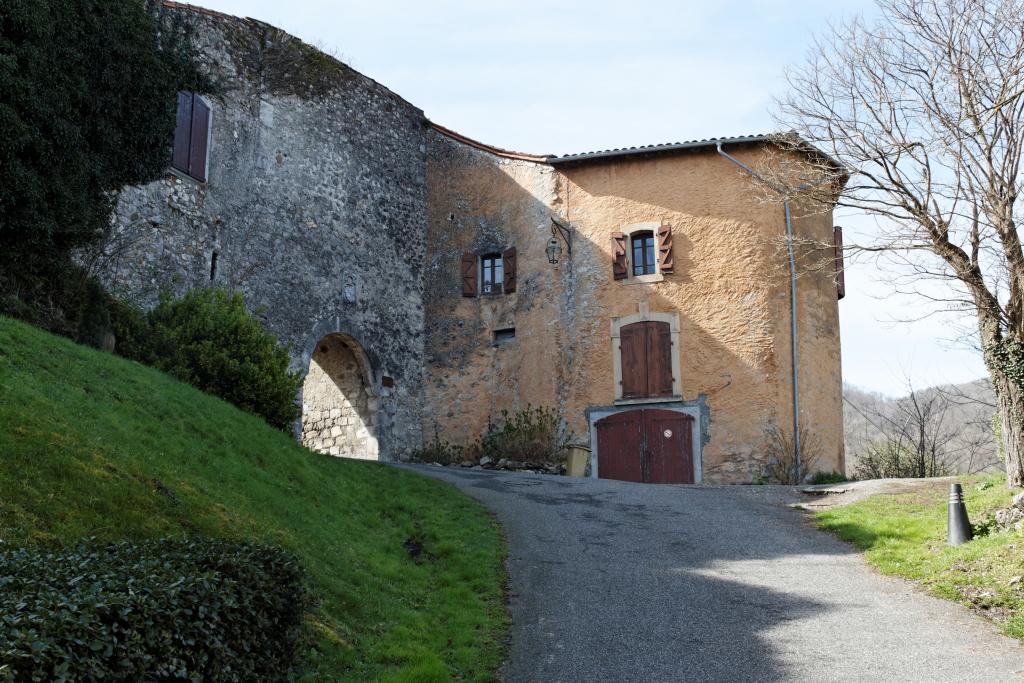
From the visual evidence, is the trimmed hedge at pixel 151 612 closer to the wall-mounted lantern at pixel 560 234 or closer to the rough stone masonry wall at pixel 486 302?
the rough stone masonry wall at pixel 486 302

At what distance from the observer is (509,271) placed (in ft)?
74.5

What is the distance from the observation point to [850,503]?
14.2m

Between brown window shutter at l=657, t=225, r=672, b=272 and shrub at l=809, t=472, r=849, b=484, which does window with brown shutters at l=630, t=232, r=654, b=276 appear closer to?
brown window shutter at l=657, t=225, r=672, b=272

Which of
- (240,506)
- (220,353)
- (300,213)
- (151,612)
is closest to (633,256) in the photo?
(300,213)

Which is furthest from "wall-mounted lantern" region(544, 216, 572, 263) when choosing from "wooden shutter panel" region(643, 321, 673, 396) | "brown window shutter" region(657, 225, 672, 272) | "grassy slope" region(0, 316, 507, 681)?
"grassy slope" region(0, 316, 507, 681)

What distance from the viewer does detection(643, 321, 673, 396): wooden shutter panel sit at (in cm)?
2055

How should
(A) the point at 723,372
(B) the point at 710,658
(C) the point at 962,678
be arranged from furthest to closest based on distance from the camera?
1. (A) the point at 723,372
2. (B) the point at 710,658
3. (C) the point at 962,678

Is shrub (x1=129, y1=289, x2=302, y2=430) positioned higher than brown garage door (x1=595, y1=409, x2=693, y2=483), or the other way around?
shrub (x1=129, y1=289, x2=302, y2=430)

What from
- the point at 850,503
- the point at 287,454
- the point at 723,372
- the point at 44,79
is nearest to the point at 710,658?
the point at 287,454

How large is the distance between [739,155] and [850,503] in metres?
9.18

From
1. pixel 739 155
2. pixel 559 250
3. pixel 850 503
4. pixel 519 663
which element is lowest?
pixel 519 663

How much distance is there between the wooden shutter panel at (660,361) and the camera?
67.4ft

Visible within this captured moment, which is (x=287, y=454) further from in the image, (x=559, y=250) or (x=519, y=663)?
(x=559, y=250)

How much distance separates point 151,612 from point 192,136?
50.8ft
